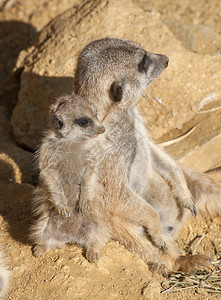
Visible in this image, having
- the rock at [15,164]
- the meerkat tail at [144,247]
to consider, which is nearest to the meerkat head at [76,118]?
the meerkat tail at [144,247]

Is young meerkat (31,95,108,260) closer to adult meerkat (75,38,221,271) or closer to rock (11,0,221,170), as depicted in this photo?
adult meerkat (75,38,221,271)

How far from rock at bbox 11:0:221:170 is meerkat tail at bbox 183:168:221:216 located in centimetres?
30

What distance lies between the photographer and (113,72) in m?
2.70

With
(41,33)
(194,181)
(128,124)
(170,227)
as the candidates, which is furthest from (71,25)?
(170,227)

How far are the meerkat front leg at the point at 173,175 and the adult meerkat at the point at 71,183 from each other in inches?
22.5

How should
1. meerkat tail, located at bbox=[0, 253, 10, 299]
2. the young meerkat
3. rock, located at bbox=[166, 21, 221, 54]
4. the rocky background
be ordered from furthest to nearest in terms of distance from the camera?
1. rock, located at bbox=[166, 21, 221, 54]
2. the rocky background
3. the young meerkat
4. meerkat tail, located at bbox=[0, 253, 10, 299]

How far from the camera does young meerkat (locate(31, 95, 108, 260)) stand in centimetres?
257

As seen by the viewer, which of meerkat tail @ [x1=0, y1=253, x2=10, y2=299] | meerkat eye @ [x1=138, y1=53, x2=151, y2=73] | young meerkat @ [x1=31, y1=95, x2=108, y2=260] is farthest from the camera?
meerkat eye @ [x1=138, y1=53, x2=151, y2=73]

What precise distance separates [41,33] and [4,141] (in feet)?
4.19

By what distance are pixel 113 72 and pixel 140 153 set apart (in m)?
0.68

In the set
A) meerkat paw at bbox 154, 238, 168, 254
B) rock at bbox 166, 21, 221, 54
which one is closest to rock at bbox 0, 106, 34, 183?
meerkat paw at bbox 154, 238, 168, 254

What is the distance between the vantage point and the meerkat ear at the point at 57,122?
2570mm

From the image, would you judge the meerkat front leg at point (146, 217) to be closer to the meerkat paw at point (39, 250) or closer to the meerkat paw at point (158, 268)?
the meerkat paw at point (158, 268)

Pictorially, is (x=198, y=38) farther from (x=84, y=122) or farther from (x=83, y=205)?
(x=83, y=205)
